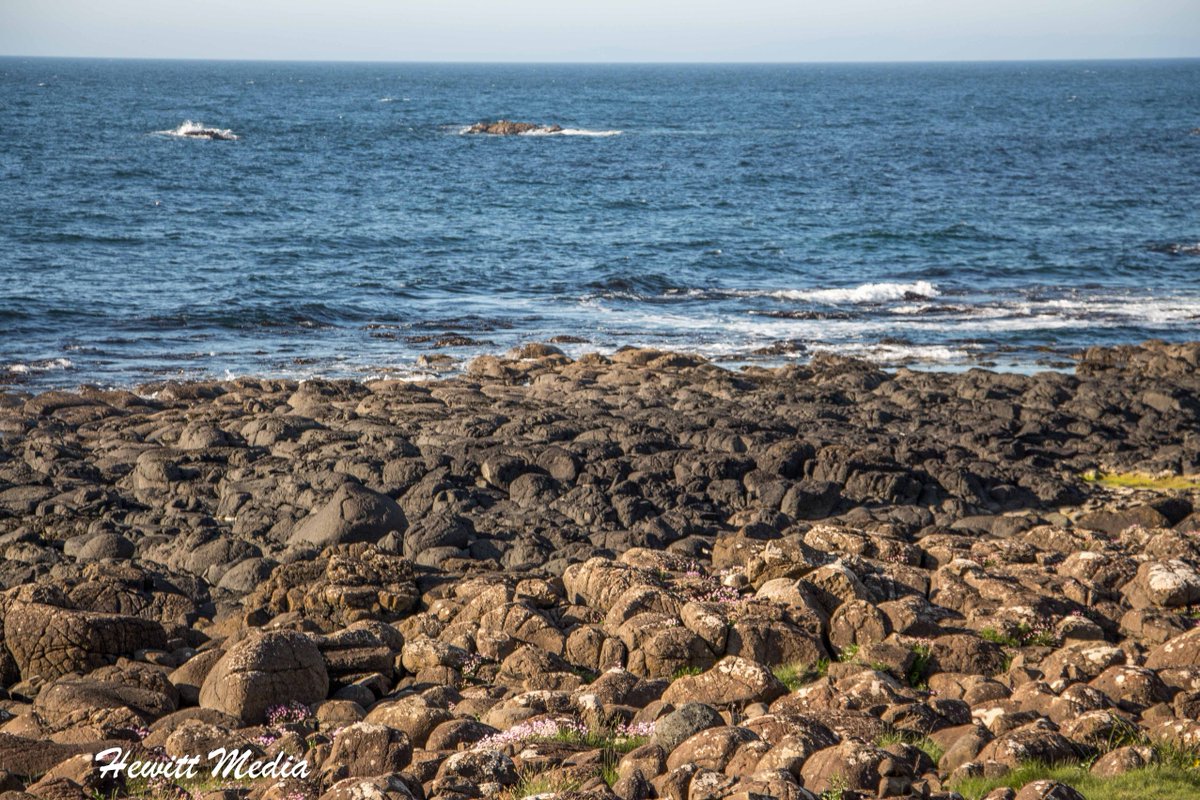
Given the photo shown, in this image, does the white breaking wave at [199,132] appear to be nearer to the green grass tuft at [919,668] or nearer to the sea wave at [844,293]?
the sea wave at [844,293]

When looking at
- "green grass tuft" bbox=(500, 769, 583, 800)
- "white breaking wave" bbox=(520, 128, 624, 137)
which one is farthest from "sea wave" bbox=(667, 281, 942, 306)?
"white breaking wave" bbox=(520, 128, 624, 137)

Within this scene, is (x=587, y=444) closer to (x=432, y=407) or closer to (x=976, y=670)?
(x=432, y=407)

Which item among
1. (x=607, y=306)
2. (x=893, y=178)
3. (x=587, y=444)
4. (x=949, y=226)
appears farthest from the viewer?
(x=893, y=178)

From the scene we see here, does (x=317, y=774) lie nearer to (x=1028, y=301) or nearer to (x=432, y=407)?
(x=432, y=407)

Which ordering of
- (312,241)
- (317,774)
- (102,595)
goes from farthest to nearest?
(312,241), (102,595), (317,774)

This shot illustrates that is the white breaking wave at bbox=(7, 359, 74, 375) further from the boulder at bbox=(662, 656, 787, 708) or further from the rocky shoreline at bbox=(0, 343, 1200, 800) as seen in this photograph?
the boulder at bbox=(662, 656, 787, 708)

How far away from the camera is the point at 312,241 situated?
4928 centimetres

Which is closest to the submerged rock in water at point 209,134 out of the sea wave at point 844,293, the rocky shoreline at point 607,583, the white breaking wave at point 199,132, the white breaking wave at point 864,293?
the white breaking wave at point 199,132

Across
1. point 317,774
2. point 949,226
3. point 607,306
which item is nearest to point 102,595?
point 317,774

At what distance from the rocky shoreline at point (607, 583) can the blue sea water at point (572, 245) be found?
736 centimetres

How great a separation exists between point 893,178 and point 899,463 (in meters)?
53.9

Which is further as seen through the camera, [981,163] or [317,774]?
[981,163]

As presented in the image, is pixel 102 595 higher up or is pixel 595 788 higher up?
pixel 595 788

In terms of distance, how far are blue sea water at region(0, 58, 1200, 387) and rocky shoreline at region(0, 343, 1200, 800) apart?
24.1 ft
